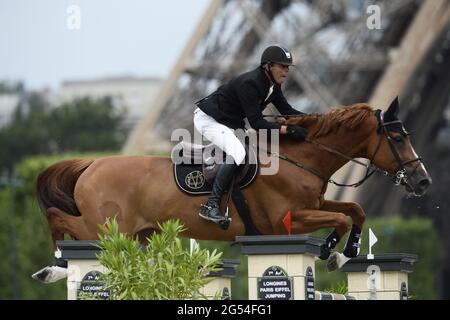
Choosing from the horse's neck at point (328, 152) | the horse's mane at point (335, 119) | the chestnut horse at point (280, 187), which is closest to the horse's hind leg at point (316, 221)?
the chestnut horse at point (280, 187)

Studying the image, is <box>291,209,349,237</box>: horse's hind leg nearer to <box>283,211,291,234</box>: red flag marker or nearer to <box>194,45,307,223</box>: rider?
<box>283,211,291,234</box>: red flag marker

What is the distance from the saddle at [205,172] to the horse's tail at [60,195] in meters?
1.30

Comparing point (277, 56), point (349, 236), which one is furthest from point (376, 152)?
point (277, 56)

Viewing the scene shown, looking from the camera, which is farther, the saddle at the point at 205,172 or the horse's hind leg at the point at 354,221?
the horse's hind leg at the point at 354,221

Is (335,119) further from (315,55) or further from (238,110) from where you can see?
(315,55)

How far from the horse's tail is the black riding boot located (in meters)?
1.62

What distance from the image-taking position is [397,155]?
1543 cm

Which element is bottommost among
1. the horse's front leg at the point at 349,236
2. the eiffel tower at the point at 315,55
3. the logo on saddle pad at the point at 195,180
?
the horse's front leg at the point at 349,236

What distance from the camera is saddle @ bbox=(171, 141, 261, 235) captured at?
50.1ft

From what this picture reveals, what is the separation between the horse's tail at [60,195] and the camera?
15922mm

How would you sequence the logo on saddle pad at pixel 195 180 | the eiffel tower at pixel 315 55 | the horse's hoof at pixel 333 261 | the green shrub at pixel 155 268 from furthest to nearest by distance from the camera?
the eiffel tower at pixel 315 55 < the logo on saddle pad at pixel 195 180 < the horse's hoof at pixel 333 261 < the green shrub at pixel 155 268

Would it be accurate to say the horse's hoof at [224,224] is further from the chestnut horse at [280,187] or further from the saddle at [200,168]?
the saddle at [200,168]

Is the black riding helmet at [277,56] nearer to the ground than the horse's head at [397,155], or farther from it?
farther from it

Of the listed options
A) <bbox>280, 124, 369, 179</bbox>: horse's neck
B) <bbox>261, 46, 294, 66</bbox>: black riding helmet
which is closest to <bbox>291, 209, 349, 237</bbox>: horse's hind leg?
<bbox>280, 124, 369, 179</bbox>: horse's neck
